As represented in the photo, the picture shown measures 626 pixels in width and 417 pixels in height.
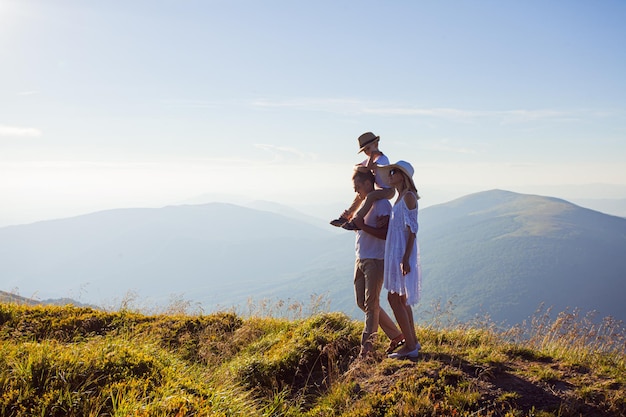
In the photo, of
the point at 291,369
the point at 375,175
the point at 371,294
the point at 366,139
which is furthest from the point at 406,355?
the point at 366,139

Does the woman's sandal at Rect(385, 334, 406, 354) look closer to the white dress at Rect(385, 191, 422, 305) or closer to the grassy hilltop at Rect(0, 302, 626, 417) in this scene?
the grassy hilltop at Rect(0, 302, 626, 417)

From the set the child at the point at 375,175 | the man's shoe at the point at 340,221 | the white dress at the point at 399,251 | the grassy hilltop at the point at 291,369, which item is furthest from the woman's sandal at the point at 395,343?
the man's shoe at the point at 340,221

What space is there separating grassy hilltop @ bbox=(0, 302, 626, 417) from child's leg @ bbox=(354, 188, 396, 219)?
202 centimetres

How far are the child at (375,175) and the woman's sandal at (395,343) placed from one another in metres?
1.78

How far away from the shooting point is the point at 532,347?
6992mm

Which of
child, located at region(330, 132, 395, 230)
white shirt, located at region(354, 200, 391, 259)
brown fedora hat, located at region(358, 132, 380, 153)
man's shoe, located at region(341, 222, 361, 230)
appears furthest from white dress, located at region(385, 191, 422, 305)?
brown fedora hat, located at region(358, 132, 380, 153)

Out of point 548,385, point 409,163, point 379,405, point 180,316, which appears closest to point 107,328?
point 180,316

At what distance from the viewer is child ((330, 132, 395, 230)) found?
6661 millimetres

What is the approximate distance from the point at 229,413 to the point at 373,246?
316cm

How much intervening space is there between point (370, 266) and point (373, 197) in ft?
3.22

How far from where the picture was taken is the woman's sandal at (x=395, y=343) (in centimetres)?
678

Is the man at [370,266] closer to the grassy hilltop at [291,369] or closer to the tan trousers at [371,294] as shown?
the tan trousers at [371,294]

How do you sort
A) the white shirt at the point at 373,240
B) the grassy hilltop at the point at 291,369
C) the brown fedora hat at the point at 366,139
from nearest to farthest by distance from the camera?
the grassy hilltop at the point at 291,369 < the white shirt at the point at 373,240 < the brown fedora hat at the point at 366,139

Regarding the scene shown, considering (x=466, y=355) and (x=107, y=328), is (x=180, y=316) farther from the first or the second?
(x=466, y=355)
